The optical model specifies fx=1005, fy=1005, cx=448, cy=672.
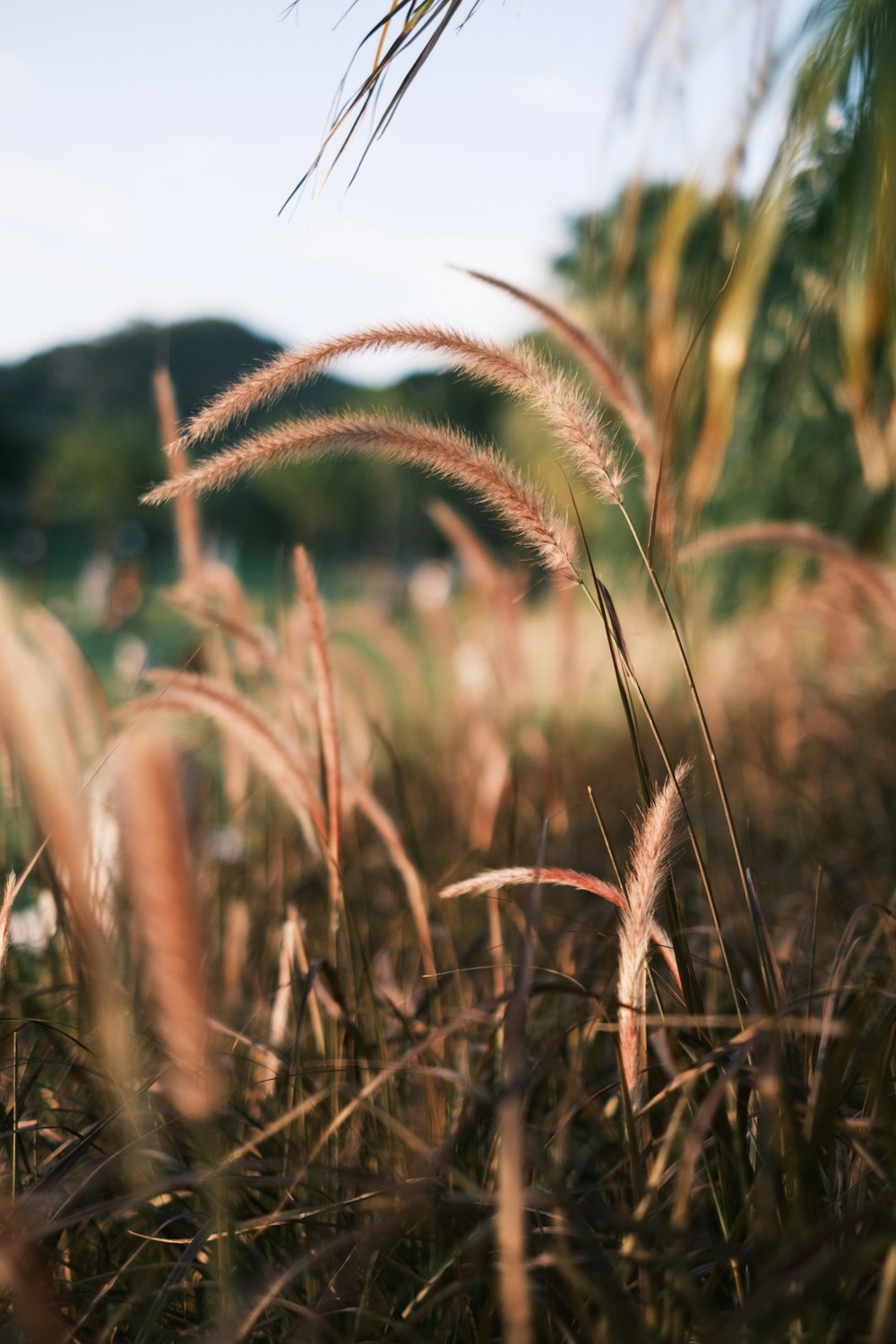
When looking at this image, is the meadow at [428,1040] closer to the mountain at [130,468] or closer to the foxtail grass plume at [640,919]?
the foxtail grass plume at [640,919]

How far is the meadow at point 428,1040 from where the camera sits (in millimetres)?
680

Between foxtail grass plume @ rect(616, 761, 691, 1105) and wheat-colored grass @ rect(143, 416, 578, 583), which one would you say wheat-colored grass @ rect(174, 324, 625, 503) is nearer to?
wheat-colored grass @ rect(143, 416, 578, 583)

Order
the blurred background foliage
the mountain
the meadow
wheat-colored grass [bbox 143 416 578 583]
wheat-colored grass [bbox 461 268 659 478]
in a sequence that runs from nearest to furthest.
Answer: the meadow, wheat-colored grass [bbox 143 416 578 583], wheat-colored grass [bbox 461 268 659 478], the blurred background foliage, the mountain

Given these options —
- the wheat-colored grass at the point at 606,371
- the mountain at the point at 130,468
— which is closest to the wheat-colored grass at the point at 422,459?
the wheat-colored grass at the point at 606,371

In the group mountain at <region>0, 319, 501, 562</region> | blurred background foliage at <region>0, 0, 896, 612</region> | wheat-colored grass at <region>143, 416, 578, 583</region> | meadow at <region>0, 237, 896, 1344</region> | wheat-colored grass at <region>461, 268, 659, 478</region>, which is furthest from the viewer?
mountain at <region>0, 319, 501, 562</region>

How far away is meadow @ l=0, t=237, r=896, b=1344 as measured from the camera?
0.68 metres

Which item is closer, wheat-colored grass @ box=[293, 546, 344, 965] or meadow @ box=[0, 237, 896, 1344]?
Result: meadow @ box=[0, 237, 896, 1344]

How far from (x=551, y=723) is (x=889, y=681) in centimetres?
112

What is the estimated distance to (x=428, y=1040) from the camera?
0.79 meters

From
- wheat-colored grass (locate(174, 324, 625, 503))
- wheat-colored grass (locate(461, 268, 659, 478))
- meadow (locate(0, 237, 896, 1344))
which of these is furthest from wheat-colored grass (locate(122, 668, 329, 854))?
wheat-colored grass (locate(461, 268, 659, 478))

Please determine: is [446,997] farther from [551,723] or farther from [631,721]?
[551,723]

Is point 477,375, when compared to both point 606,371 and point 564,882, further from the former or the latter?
point 564,882

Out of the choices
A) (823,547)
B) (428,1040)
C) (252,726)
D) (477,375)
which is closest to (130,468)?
(823,547)

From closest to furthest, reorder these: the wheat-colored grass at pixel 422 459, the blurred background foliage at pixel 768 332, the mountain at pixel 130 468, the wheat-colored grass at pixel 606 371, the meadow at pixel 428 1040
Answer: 1. the meadow at pixel 428 1040
2. the wheat-colored grass at pixel 422 459
3. the wheat-colored grass at pixel 606 371
4. the blurred background foliage at pixel 768 332
5. the mountain at pixel 130 468
